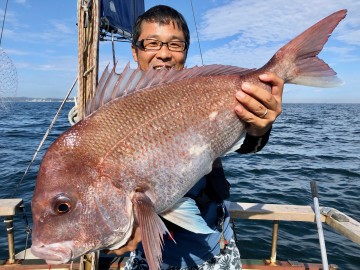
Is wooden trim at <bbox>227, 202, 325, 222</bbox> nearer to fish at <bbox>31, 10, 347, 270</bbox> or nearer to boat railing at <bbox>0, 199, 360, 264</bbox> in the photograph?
boat railing at <bbox>0, 199, 360, 264</bbox>

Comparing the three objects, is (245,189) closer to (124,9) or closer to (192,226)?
(124,9)

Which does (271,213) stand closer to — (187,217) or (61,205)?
(187,217)

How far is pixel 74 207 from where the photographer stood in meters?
1.53

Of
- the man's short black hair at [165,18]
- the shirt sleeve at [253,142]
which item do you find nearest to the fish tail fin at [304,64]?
the shirt sleeve at [253,142]

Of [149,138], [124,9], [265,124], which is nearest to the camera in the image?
[149,138]

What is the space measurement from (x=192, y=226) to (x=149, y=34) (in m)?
1.52

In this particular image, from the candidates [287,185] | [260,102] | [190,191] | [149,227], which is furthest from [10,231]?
[287,185]

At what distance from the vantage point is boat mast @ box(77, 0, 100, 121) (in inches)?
106

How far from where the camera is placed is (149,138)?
65.7 inches

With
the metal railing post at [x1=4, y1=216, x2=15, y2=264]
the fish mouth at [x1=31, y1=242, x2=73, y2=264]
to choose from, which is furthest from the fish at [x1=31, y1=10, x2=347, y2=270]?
the metal railing post at [x1=4, y1=216, x2=15, y2=264]

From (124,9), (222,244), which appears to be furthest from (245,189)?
(222,244)

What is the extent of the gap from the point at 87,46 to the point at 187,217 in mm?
1870

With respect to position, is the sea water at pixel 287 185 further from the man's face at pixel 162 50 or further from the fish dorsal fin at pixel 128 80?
the fish dorsal fin at pixel 128 80

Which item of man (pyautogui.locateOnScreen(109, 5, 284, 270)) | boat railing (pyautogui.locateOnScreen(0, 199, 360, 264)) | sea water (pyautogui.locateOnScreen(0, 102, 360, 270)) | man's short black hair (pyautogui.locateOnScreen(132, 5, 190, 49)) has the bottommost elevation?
sea water (pyautogui.locateOnScreen(0, 102, 360, 270))
